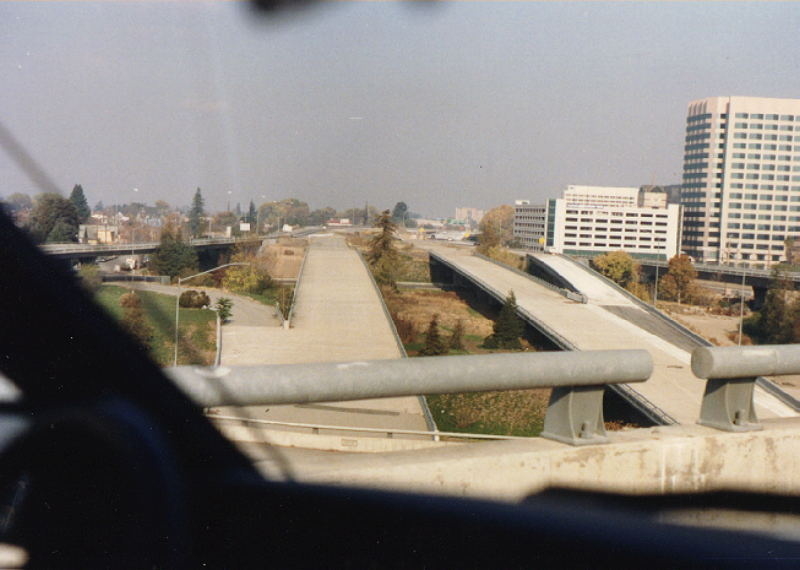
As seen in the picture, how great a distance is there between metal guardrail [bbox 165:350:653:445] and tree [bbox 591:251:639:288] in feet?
104

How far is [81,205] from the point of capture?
3879 mm

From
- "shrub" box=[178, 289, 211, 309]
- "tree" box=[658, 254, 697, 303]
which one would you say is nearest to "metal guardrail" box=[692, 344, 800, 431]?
"shrub" box=[178, 289, 211, 309]

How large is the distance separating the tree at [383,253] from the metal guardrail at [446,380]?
10455 mm

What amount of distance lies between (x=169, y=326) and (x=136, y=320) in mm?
393

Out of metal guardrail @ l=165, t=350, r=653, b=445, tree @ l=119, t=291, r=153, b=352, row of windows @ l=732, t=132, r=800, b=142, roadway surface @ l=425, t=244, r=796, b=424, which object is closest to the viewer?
metal guardrail @ l=165, t=350, r=653, b=445

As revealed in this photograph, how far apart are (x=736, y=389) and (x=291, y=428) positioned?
1949 mm

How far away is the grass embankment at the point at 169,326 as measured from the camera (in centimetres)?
290

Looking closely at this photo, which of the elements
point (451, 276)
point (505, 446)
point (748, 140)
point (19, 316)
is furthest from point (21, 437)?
point (748, 140)

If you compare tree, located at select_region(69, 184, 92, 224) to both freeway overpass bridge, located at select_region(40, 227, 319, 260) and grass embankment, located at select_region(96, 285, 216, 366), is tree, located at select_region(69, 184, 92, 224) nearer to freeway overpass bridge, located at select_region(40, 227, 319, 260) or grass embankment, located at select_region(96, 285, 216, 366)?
freeway overpass bridge, located at select_region(40, 227, 319, 260)

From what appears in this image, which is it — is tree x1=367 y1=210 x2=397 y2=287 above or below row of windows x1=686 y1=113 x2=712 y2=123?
below

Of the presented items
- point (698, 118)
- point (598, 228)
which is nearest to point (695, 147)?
point (698, 118)

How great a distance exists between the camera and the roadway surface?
9.36 metres

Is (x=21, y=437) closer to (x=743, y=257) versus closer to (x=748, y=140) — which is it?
(x=743, y=257)

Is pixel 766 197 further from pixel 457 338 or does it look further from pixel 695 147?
pixel 457 338
